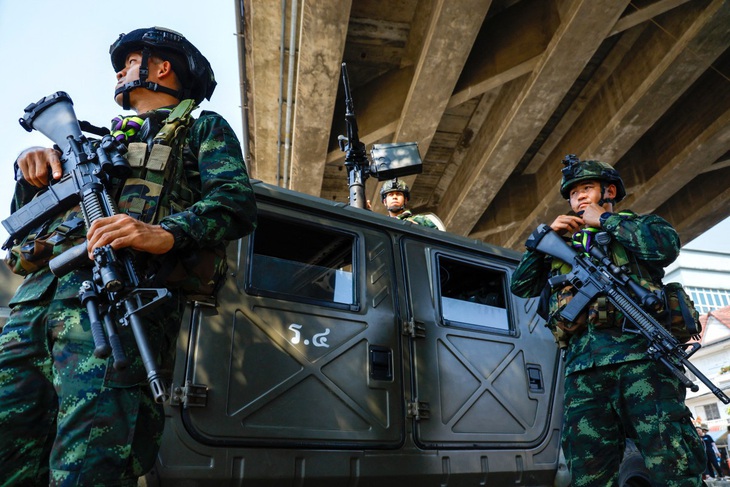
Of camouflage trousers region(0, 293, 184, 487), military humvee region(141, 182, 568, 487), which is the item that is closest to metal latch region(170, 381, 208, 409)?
military humvee region(141, 182, 568, 487)

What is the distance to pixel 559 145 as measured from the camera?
6.82 m

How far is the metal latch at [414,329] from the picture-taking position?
113 inches

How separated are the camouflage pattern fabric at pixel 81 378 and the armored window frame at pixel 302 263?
90 cm

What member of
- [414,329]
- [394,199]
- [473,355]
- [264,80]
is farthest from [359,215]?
[264,80]

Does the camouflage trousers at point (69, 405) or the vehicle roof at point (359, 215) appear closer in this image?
the camouflage trousers at point (69, 405)

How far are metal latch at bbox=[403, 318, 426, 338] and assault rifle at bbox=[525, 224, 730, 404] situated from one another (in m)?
0.68

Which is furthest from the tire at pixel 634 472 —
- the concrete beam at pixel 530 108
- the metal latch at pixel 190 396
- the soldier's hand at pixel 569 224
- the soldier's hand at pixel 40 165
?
the concrete beam at pixel 530 108

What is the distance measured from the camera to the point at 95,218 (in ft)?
4.98

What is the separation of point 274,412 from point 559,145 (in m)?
5.58

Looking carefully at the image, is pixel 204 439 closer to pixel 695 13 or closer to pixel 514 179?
pixel 695 13

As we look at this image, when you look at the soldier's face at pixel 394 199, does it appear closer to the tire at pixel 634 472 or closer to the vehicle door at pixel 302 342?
the vehicle door at pixel 302 342

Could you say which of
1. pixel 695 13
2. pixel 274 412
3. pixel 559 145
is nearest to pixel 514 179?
pixel 559 145

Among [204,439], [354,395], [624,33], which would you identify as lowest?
[204,439]

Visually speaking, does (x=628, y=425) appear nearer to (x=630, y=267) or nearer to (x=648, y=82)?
(x=630, y=267)
